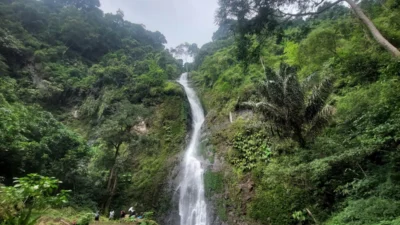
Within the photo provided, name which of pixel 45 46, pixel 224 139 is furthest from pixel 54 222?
pixel 45 46

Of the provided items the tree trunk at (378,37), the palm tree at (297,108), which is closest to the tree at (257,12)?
the tree trunk at (378,37)

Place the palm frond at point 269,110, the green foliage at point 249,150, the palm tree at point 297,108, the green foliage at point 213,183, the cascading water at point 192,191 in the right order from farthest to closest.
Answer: the green foliage at point 213,183, the green foliage at point 249,150, the cascading water at point 192,191, the palm frond at point 269,110, the palm tree at point 297,108

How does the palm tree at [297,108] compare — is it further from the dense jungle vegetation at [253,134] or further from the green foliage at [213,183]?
the green foliage at [213,183]

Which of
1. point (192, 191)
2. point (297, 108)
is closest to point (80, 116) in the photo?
point (192, 191)

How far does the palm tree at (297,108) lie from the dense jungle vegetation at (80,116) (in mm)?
7653

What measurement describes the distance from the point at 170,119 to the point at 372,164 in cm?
1645

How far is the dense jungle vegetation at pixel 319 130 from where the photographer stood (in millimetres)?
7750

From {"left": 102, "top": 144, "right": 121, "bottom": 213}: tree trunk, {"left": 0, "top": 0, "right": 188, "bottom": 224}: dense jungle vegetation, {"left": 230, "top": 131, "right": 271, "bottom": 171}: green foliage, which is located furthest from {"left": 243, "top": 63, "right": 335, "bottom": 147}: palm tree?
{"left": 102, "top": 144, "right": 121, "bottom": 213}: tree trunk

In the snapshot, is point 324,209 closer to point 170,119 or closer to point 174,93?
point 170,119

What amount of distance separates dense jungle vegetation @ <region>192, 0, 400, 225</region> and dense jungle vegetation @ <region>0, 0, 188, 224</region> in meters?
5.76

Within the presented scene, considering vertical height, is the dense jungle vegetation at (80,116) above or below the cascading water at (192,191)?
above

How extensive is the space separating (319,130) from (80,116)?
73.8ft

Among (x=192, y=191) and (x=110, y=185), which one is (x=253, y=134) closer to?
(x=192, y=191)

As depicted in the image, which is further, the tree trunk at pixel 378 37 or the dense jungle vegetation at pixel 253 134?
the dense jungle vegetation at pixel 253 134
